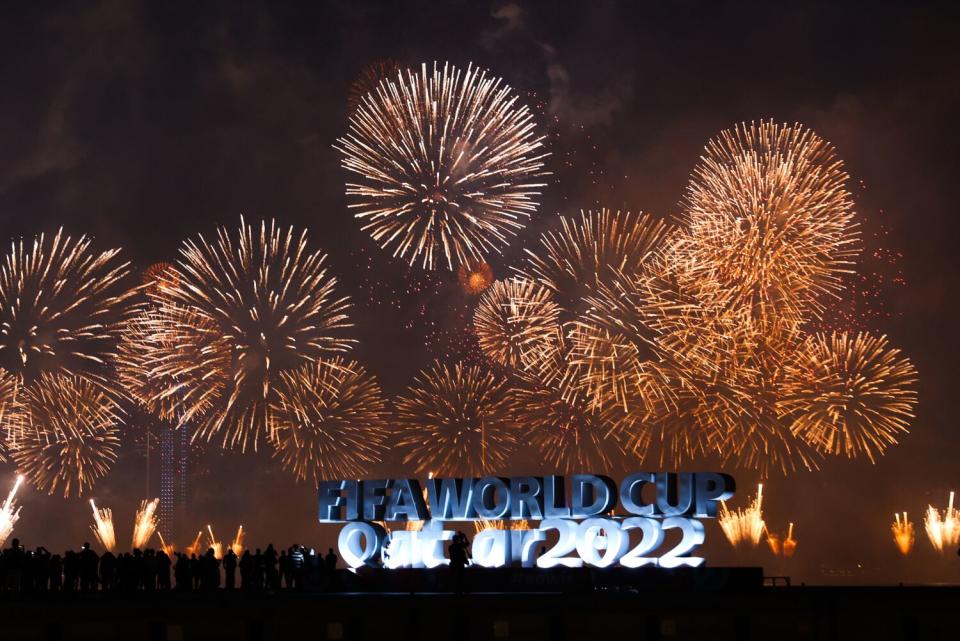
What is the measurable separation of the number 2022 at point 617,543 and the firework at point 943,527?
48105 mm

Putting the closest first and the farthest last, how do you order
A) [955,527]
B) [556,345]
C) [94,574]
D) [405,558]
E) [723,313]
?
[94,574]
[405,558]
[723,313]
[556,345]
[955,527]

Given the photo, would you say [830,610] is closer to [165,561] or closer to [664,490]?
[664,490]

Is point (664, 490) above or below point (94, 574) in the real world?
above

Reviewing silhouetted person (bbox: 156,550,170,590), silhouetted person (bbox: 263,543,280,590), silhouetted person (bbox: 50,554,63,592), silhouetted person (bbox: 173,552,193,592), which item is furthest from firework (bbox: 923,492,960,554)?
silhouetted person (bbox: 50,554,63,592)

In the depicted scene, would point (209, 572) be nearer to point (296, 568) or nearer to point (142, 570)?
point (142, 570)

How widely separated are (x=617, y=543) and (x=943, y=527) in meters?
58.2

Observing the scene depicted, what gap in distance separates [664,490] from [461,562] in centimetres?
775

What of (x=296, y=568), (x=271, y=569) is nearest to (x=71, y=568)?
(x=271, y=569)

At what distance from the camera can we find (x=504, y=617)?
39.4 m

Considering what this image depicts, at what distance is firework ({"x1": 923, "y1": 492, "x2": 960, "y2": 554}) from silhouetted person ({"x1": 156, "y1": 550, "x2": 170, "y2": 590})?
57.0 metres

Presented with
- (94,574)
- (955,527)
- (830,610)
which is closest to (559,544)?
(830,610)

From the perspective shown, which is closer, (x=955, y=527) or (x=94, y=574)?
(x=94, y=574)

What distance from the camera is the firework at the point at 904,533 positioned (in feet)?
336

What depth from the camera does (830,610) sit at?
125 ft
